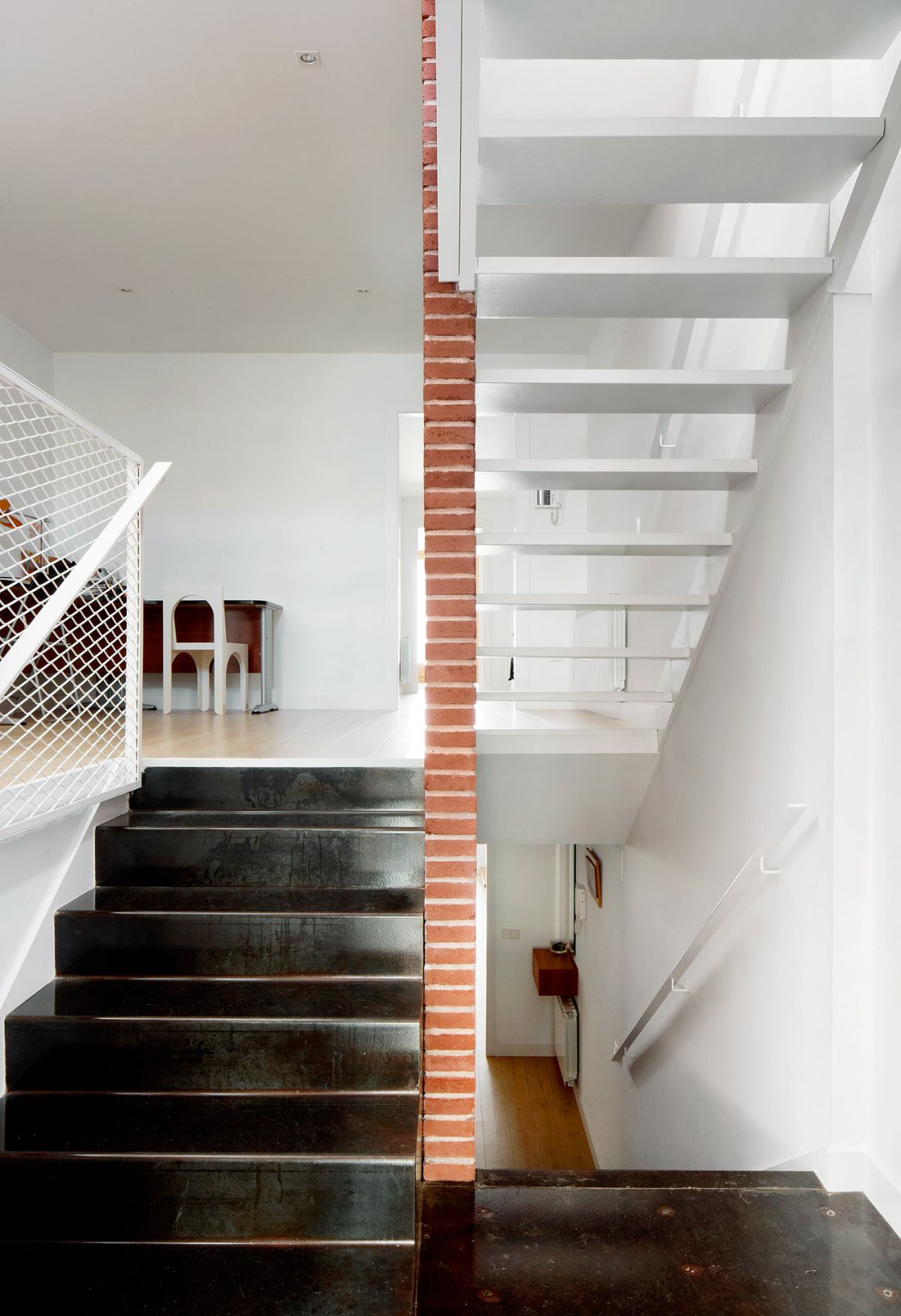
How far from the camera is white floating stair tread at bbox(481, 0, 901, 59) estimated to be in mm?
1363

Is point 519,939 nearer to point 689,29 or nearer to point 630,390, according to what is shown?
point 630,390

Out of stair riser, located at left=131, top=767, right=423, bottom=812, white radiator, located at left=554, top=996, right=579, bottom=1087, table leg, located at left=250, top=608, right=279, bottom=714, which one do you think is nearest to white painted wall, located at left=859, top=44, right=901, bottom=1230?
stair riser, located at left=131, top=767, right=423, bottom=812

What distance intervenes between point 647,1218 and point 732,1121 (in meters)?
0.79

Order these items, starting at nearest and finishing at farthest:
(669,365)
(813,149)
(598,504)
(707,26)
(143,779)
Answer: (707,26), (813,149), (143,779), (669,365), (598,504)

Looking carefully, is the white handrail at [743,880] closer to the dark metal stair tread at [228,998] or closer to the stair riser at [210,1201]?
the dark metal stair tread at [228,998]

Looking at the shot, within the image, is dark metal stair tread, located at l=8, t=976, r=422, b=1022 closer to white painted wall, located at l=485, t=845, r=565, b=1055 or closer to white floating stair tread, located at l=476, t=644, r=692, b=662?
white floating stair tread, located at l=476, t=644, r=692, b=662

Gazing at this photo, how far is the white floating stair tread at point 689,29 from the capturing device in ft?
4.47

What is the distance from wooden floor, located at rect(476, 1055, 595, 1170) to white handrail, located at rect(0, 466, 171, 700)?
435cm

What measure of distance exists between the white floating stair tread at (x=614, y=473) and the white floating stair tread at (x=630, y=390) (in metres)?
0.15

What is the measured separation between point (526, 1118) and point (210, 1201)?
456 centimetres

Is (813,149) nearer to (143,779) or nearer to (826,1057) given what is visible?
(826,1057)

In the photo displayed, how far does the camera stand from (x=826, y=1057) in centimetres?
182

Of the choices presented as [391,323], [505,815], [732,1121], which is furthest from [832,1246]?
[391,323]

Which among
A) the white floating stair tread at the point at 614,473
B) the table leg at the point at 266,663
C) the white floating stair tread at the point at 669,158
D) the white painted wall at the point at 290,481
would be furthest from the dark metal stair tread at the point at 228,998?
the white painted wall at the point at 290,481
